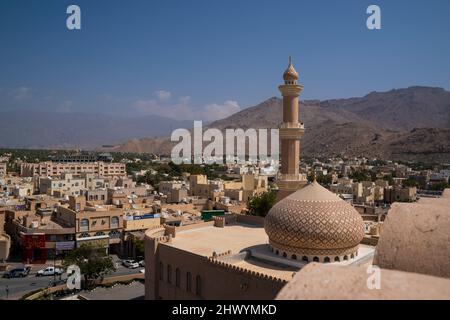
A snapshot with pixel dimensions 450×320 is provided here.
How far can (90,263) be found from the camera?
20.7 meters

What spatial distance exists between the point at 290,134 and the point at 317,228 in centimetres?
904

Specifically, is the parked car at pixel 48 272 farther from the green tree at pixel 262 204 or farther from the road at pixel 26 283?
the green tree at pixel 262 204

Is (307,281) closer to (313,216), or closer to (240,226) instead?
(313,216)

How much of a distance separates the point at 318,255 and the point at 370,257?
7.02 ft

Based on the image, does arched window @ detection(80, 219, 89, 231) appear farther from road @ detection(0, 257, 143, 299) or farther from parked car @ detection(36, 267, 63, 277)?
parked car @ detection(36, 267, 63, 277)

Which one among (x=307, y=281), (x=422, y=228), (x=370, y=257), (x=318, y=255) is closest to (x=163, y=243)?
(x=318, y=255)

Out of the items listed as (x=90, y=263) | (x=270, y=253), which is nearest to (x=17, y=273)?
(x=90, y=263)

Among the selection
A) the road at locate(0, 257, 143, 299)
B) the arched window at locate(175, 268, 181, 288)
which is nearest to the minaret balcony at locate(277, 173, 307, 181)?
the arched window at locate(175, 268, 181, 288)

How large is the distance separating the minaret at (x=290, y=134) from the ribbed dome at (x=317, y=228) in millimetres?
7261

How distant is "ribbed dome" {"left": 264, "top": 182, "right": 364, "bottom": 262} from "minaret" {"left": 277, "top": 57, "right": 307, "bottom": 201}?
7261mm

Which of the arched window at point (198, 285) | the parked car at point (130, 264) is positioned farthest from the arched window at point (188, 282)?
the parked car at point (130, 264)

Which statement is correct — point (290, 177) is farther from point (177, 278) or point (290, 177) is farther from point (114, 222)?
point (114, 222)
